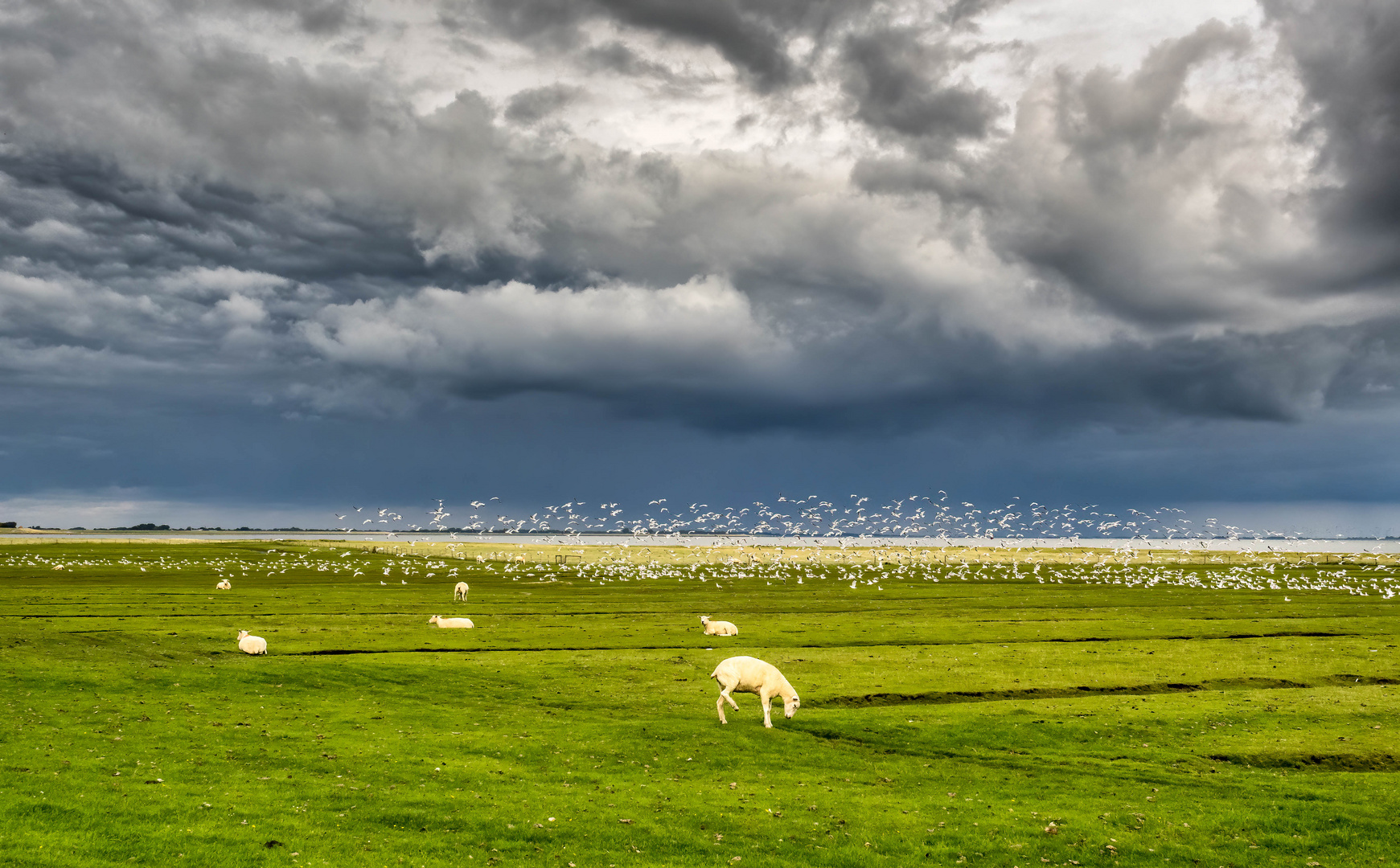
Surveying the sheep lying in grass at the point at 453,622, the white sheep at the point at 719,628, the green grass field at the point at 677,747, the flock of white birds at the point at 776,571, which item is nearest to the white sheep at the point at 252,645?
the green grass field at the point at 677,747

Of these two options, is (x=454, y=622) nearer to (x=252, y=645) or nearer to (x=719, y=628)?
(x=252, y=645)

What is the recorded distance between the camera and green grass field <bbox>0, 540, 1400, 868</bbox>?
55.4 feet

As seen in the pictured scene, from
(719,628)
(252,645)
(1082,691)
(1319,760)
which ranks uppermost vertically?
(252,645)

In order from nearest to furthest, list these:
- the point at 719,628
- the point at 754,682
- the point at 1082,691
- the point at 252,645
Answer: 1. the point at 754,682
2. the point at 1082,691
3. the point at 252,645
4. the point at 719,628

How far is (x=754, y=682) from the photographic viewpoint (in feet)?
89.1

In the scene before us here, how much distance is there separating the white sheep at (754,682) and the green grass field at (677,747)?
798 millimetres

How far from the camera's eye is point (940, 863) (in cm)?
1656

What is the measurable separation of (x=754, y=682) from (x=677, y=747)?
12.4ft

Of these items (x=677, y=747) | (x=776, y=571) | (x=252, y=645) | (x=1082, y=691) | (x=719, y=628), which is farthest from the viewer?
(x=776, y=571)

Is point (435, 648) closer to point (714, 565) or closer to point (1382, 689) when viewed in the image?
point (1382, 689)

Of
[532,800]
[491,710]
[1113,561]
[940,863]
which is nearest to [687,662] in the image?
[491,710]

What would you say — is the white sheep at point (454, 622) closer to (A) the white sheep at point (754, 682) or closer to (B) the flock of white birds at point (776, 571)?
(A) the white sheep at point (754, 682)

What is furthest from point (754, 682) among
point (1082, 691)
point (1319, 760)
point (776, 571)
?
point (776, 571)

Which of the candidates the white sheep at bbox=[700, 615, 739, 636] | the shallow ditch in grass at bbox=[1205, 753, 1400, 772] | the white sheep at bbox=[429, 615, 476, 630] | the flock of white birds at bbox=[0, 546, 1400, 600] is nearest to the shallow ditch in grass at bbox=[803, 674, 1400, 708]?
the shallow ditch in grass at bbox=[1205, 753, 1400, 772]
